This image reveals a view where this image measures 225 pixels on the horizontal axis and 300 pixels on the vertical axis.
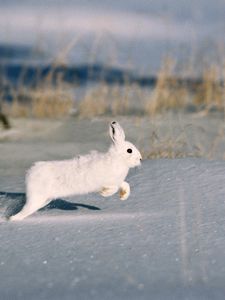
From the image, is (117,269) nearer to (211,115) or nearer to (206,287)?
(206,287)

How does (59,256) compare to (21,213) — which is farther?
(21,213)

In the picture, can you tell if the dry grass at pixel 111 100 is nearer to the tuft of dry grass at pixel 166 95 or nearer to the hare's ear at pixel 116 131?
the tuft of dry grass at pixel 166 95

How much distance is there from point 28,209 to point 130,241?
39cm

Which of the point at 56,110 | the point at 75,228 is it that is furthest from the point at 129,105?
the point at 75,228

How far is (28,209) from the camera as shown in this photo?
243 cm

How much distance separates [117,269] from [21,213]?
55 cm

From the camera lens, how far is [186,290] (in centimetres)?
190

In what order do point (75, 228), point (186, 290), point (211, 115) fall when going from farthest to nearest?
1. point (211, 115)
2. point (75, 228)
3. point (186, 290)

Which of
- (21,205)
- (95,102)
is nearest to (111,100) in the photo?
(95,102)

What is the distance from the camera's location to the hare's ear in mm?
2381

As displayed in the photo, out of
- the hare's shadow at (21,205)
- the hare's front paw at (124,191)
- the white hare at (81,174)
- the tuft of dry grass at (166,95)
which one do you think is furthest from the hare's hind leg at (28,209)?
the tuft of dry grass at (166,95)

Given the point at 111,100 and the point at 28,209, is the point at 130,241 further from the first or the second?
the point at 111,100

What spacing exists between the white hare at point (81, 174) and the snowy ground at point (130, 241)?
115 mm

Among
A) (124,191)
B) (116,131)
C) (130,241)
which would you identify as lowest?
(130,241)
